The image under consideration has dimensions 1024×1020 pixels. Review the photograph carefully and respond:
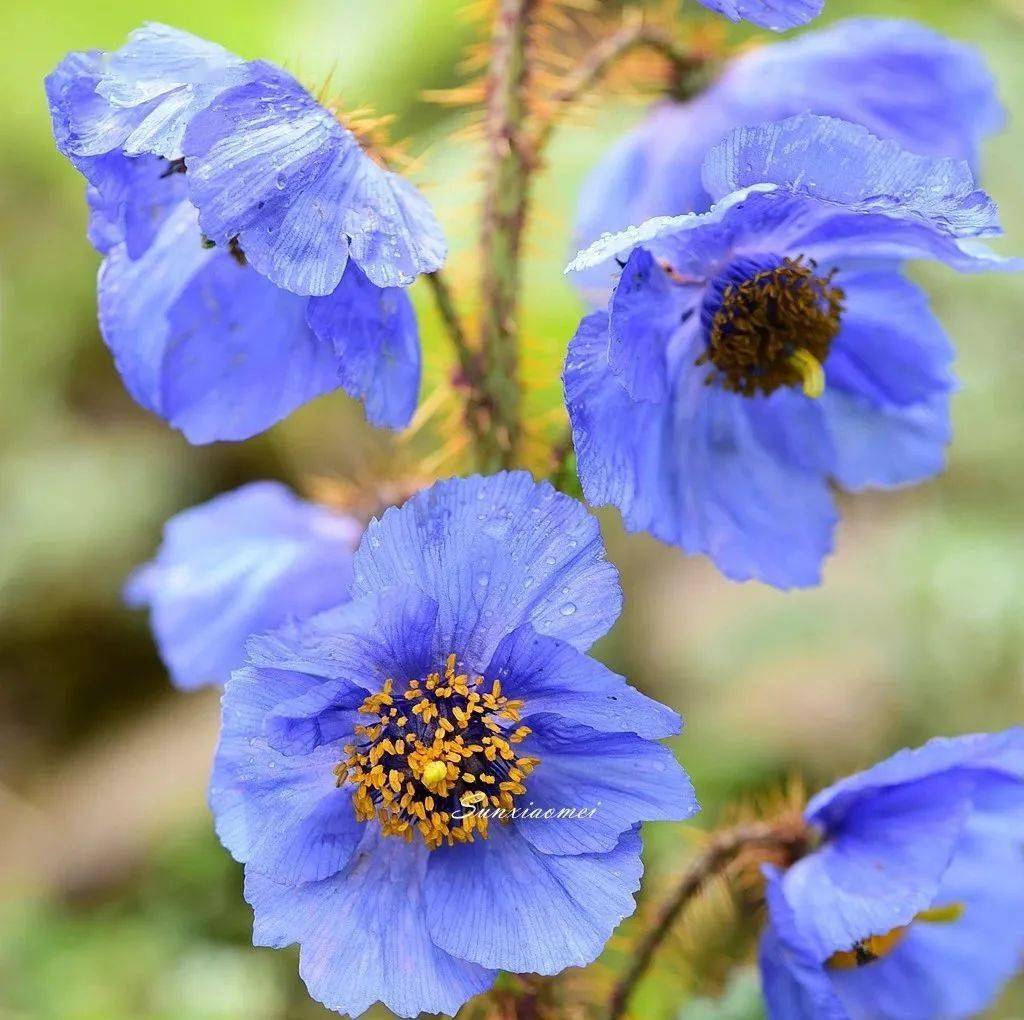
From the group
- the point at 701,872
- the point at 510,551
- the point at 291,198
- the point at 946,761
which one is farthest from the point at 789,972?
the point at 291,198

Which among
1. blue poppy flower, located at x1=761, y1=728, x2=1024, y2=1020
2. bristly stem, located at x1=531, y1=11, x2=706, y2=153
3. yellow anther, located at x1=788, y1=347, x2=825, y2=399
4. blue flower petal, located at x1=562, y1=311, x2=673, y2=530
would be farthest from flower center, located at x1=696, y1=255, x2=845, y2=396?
blue poppy flower, located at x1=761, y1=728, x2=1024, y2=1020

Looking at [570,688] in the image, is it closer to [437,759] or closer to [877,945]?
[437,759]

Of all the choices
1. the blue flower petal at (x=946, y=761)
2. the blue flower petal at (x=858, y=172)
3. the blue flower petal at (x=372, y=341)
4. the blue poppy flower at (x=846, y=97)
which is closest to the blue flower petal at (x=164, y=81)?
the blue flower petal at (x=372, y=341)

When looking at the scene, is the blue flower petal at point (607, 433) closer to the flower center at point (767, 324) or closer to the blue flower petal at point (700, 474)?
the blue flower petal at point (700, 474)

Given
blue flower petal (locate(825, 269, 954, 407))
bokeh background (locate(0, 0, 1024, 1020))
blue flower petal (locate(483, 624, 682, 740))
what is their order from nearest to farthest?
blue flower petal (locate(483, 624, 682, 740)) < blue flower petal (locate(825, 269, 954, 407)) < bokeh background (locate(0, 0, 1024, 1020))

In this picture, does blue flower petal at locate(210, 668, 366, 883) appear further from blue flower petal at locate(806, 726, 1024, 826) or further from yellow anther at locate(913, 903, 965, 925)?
yellow anther at locate(913, 903, 965, 925)
